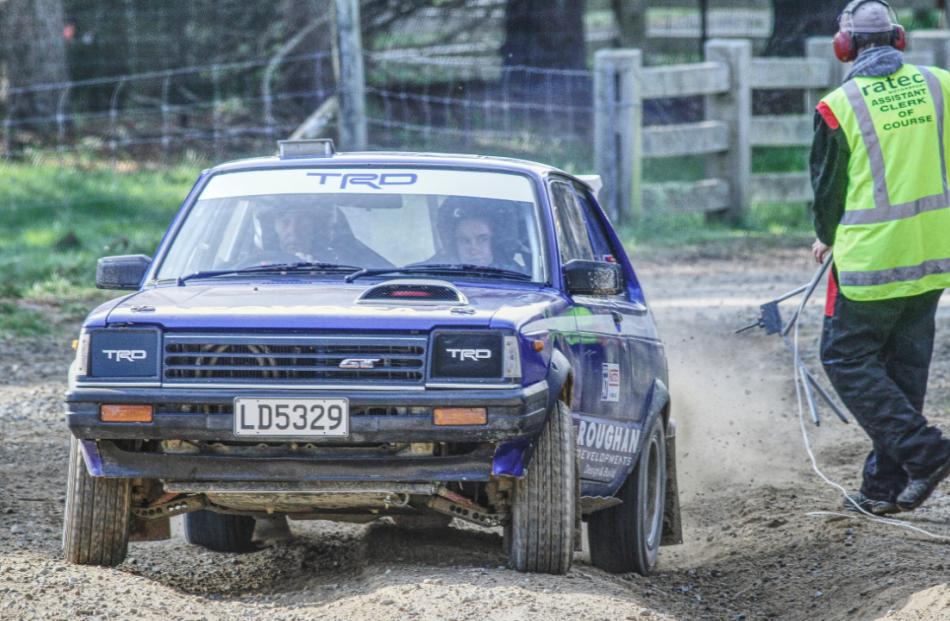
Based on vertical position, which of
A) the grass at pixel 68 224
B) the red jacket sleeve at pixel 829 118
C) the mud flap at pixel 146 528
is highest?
the red jacket sleeve at pixel 829 118

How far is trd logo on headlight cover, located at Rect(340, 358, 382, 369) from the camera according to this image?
17.7 feet

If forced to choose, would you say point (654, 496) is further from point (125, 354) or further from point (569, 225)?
point (125, 354)

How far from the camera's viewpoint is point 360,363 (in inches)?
213

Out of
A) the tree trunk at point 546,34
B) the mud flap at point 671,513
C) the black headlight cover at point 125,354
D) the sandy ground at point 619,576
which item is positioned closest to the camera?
the sandy ground at point 619,576

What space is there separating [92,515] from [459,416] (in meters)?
1.39

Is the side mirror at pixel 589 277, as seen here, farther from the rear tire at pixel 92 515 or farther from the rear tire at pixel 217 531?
the rear tire at pixel 217 531

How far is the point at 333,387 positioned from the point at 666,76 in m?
12.3

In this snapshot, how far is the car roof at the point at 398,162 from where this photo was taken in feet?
22.2

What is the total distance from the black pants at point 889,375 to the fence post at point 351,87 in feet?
27.0

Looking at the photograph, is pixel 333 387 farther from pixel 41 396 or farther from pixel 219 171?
pixel 41 396

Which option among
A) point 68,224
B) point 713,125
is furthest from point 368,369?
point 713,125

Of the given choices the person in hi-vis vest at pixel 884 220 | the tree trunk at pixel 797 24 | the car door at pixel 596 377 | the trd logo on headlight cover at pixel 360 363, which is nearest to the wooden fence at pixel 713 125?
the tree trunk at pixel 797 24

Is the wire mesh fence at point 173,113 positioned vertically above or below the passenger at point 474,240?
below

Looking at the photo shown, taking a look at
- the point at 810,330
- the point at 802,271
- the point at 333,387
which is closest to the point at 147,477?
the point at 333,387
